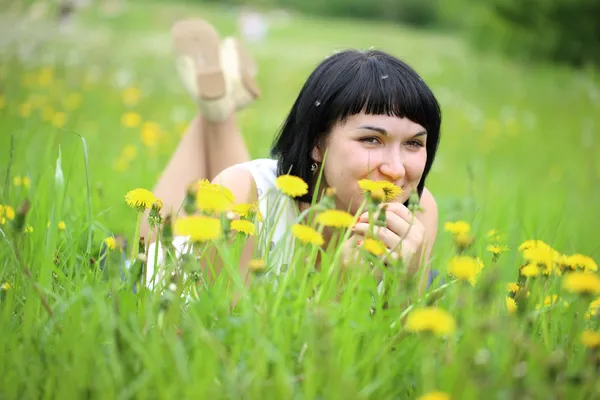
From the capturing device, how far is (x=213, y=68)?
2324 mm

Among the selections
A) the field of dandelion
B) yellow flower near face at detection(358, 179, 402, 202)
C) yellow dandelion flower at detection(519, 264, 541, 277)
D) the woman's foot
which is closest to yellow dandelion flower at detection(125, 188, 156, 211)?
the field of dandelion

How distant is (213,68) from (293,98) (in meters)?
3.72

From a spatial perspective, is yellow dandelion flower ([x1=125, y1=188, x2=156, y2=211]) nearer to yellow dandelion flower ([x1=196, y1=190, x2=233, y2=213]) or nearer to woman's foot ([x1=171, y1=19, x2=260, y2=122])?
yellow dandelion flower ([x1=196, y1=190, x2=233, y2=213])

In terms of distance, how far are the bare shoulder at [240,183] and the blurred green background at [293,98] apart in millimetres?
295

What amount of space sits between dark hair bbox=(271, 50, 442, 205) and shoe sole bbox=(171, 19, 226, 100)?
613mm

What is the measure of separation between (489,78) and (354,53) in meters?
A: 6.10

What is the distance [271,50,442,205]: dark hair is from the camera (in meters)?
1.54

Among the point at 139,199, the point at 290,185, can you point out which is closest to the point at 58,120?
the point at 139,199

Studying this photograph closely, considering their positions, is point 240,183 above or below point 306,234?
below

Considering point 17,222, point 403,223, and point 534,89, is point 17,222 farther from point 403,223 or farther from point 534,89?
point 534,89

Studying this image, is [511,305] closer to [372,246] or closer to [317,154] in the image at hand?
[372,246]

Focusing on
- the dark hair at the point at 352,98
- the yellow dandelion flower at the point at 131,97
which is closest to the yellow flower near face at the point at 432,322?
the dark hair at the point at 352,98

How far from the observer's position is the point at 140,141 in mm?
3455

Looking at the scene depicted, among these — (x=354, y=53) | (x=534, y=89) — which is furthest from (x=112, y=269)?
(x=534, y=89)
